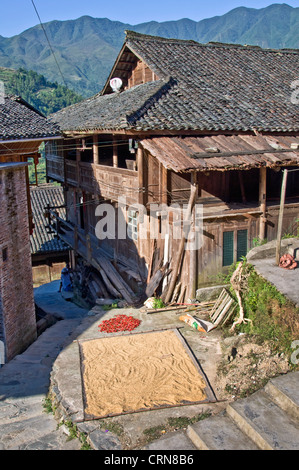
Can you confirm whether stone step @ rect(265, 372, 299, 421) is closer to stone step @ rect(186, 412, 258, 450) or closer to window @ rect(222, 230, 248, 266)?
stone step @ rect(186, 412, 258, 450)

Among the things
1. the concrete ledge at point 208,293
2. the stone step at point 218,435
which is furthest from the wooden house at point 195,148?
the stone step at point 218,435

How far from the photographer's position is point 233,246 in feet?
43.8

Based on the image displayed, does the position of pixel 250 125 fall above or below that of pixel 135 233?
above

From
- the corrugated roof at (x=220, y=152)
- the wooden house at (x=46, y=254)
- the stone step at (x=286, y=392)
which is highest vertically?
the corrugated roof at (x=220, y=152)

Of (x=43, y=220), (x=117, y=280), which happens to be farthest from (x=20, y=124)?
(x=43, y=220)

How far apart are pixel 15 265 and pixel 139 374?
520 cm

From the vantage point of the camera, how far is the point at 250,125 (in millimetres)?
14266

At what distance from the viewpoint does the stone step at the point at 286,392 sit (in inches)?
284

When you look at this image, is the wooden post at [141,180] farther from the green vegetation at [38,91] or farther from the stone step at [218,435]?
the green vegetation at [38,91]

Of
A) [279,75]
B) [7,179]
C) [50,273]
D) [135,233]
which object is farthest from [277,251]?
[50,273]

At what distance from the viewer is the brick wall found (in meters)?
11.5

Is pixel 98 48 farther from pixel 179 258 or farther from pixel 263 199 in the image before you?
pixel 179 258

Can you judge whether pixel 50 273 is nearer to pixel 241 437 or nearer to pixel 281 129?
pixel 281 129
